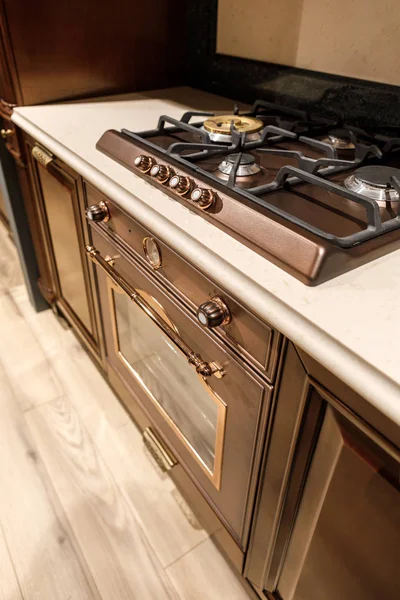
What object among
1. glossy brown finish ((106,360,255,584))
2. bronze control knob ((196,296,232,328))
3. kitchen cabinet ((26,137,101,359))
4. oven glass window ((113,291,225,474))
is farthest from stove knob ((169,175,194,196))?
glossy brown finish ((106,360,255,584))

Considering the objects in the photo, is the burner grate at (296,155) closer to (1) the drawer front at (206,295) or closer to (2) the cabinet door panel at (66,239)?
(1) the drawer front at (206,295)

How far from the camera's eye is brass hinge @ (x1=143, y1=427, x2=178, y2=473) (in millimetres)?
1024

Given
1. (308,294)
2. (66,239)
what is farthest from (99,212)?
(308,294)

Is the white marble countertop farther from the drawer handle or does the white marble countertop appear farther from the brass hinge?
the brass hinge

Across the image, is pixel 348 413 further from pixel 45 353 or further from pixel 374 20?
pixel 45 353

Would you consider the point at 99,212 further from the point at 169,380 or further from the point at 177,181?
the point at 169,380

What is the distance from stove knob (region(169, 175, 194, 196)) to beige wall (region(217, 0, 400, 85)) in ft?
1.72

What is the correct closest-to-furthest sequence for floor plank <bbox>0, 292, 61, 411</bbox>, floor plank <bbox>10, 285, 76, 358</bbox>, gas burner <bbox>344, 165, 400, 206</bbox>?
gas burner <bbox>344, 165, 400, 206</bbox> → floor plank <bbox>0, 292, 61, 411</bbox> → floor plank <bbox>10, 285, 76, 358</bbox>

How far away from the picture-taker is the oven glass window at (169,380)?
829 millimetres

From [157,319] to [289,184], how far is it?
0.33 m

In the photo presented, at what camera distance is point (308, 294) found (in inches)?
19.4

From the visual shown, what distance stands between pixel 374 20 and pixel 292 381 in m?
0.77

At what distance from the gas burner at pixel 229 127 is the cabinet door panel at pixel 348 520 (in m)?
0.56

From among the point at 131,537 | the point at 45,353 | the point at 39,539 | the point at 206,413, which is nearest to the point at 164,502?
the point at 131,537
